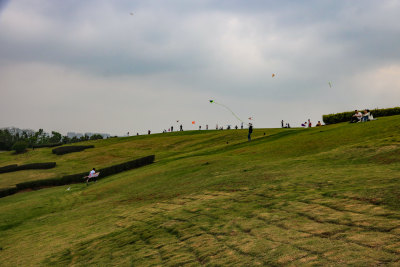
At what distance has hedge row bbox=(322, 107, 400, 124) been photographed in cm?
3906

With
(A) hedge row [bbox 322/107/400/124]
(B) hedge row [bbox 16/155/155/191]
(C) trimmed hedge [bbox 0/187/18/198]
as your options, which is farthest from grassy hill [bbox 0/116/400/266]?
(A) hedge row [bbox 322/107/400/124]

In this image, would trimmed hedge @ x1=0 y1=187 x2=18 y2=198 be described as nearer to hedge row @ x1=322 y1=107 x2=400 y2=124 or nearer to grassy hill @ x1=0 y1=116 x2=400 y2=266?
grassy hill @ x1=0 y1=116 x2=400 y2=266

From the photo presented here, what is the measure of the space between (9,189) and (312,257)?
1144 inches

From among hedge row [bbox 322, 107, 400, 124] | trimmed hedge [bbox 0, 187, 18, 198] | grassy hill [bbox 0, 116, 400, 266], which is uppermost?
hedge row [bbox 322, 107, 400, 124]

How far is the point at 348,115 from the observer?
134ft

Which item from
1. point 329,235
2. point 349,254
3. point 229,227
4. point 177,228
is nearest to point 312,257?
point 349,254

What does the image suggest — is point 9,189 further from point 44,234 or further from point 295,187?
point 295,187

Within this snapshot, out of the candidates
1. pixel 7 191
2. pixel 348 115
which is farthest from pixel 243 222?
pixel 348 115

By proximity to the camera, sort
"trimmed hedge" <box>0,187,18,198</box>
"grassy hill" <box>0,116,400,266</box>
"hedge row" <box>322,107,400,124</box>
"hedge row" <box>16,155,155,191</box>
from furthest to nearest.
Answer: "hedge row" <box>322,107,400,124</box>
"hedge row" <box>16,155,155,191</box>
"trimmed hedge" <box>0,187,18,198</box>
"grassy hill" <box>0,116,400,266</box>

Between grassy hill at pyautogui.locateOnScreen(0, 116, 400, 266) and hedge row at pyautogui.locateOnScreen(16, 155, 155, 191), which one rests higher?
grassy hill at pyautogui.locateOnScreen(0, 116, 400, 266)

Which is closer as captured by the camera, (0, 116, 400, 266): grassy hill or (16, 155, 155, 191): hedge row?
(0, 116, 400, 266): grassy hill

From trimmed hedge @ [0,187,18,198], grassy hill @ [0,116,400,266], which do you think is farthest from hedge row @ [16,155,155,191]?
grassy hill @ [0,116,400,266]

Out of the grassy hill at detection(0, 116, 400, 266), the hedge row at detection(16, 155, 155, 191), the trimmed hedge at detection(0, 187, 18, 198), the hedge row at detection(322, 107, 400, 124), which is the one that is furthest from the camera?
the hedge row at detection(322, 107, 400, 124)

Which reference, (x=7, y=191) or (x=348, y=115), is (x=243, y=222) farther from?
(x=348, y=115)
